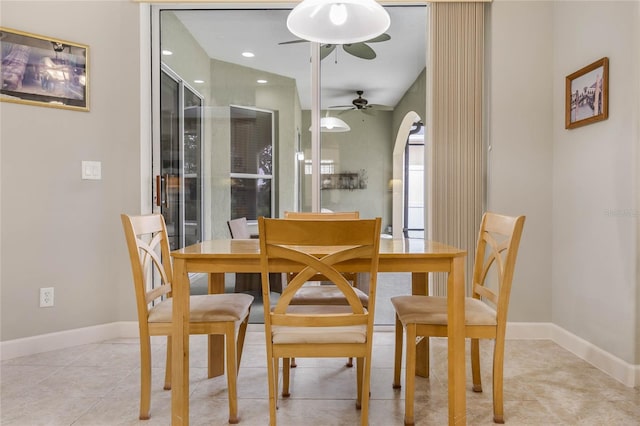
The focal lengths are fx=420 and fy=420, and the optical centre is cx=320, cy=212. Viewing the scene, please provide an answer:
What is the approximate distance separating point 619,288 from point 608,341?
332 millimetres

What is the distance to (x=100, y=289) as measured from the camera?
300 centimetres

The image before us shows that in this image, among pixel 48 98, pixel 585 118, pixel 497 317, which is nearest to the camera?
pixel 497 317

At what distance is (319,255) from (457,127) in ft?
6.38

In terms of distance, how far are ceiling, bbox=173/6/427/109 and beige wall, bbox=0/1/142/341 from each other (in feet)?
2.10

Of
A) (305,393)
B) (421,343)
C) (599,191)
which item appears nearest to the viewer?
(305,393)

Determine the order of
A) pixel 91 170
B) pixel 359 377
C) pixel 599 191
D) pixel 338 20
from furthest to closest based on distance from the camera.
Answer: pixel 91 170
pixel 599 191
pixel 359 377
pixel 338 20

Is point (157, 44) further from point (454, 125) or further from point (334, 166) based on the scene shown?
point (454, 125)

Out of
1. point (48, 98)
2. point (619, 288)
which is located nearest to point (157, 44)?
point (48, 98)

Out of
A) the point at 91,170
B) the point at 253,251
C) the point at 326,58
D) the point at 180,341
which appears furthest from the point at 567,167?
the point at 91,170

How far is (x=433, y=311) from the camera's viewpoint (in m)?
1.90

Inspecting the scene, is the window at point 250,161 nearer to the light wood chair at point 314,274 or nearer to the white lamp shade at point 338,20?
the white lamp shade at point 338,20

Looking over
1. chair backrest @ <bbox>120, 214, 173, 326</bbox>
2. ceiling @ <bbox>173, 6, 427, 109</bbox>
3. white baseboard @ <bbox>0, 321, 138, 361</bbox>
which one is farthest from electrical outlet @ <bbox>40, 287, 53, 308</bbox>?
ceiling @ <bbox>173, 6, 427, 109</bbox>

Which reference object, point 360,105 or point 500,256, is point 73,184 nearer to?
point 360,105

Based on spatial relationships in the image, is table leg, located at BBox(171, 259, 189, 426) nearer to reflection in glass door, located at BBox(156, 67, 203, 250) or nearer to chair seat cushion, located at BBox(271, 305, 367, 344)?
chair seat cushion, located at BBox(271, 305, 367, 344)
